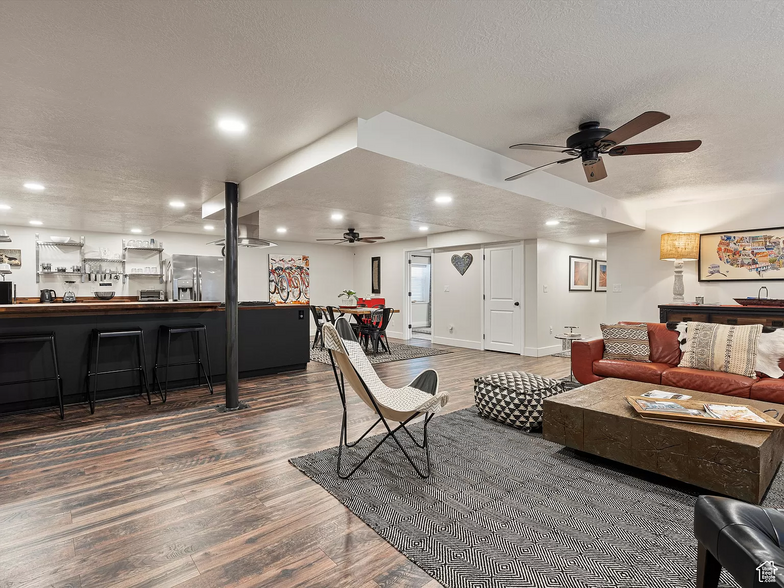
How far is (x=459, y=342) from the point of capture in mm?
8531

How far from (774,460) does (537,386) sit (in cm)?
152

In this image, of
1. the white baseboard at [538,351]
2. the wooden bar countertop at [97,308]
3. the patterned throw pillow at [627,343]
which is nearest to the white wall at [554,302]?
the white baseboard at [538,351]

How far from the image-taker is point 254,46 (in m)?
2.06

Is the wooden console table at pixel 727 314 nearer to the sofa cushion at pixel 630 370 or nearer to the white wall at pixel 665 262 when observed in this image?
the white wall at pixel 665 262

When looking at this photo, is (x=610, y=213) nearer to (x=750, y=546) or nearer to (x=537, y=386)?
(x=537, y=386)

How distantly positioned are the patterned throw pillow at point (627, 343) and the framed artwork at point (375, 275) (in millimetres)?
6458

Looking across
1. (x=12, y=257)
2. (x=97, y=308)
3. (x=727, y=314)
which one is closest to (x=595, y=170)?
(x=727, y=314)

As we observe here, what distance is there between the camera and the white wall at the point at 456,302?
823cm

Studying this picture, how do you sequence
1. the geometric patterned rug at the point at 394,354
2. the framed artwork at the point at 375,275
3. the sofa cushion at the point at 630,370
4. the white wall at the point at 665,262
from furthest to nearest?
the framed artwork at the point at 375,275 < the geometric patterned rug at the point at 394,354 < the white wall at the point at 665,262 < the sofa cushion at the point at 630,370

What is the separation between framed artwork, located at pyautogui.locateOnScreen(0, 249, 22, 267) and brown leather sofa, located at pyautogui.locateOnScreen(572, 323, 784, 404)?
8857mm

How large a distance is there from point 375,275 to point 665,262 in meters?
6.22

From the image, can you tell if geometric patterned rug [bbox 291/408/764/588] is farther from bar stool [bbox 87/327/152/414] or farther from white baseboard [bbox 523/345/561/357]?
white baseboard [bbox 523/345/561/357]

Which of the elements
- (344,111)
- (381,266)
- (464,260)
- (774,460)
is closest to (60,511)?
(344,111)

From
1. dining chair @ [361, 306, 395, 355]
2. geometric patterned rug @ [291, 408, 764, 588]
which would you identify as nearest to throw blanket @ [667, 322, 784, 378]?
geometric patterned rug @ [291, 408, 764, 588]
